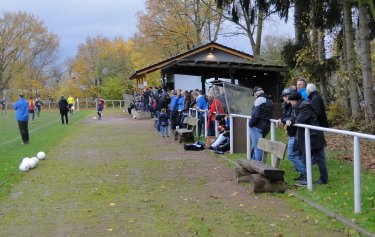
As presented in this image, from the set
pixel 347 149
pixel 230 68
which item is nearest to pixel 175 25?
pixel 230 68

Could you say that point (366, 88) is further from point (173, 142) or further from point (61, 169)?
point (61, 169)

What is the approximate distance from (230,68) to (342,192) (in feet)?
43.1

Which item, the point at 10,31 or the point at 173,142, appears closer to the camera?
the point at 173,142

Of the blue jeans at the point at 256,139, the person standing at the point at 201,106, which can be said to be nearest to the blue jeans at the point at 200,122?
the person standing at the point at 201,106

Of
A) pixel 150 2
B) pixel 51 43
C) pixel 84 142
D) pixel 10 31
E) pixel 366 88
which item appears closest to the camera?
pixel 366 88

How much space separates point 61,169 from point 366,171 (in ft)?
20.7

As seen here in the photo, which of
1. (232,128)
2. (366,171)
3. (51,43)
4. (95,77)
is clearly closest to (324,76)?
(232,128)

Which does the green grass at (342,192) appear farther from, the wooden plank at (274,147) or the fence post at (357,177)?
the wooden plank at (274,147)

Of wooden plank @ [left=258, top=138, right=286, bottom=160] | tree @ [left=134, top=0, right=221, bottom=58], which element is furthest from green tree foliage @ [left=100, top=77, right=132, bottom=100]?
wooden plank @ [left=258, top=138, right=286, bottom=160]

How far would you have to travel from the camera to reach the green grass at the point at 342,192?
20.7 feet

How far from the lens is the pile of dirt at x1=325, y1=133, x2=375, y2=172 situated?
9961 mm

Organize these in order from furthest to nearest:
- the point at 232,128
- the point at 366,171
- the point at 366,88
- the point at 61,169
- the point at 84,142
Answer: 1. the point at 84,142
2. the point at 366,88
3. the point at 232,128
4. the point at 61,169
5. the point at 366,171

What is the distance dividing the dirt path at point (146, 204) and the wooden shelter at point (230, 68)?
833 cm

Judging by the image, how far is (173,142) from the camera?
16719mm
